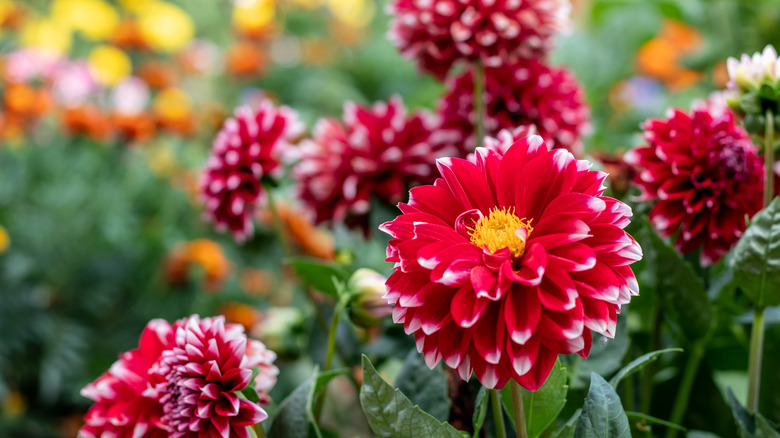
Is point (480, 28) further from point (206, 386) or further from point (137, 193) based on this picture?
point (137, 193)

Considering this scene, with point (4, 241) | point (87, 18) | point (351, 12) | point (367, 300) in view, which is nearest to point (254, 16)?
point (87, 18)

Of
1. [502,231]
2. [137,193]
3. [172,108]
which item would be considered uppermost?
[172,108]

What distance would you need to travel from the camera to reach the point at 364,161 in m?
0.55

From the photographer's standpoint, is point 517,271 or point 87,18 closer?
point 517,271

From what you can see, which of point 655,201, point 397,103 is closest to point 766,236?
point 655,201

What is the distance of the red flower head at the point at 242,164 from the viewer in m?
0.52

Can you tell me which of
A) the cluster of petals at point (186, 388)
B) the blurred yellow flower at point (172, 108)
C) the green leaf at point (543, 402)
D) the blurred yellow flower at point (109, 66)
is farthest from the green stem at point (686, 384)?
the blurred yellow flower at point (109, 66)

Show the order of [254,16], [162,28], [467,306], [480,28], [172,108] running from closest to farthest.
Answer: [467,306]
[480,28]
[172,108]
[162,28]
[254,16]

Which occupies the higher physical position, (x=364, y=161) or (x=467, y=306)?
(x=364, y=161)

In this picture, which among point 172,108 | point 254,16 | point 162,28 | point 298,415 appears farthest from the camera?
point 254,16

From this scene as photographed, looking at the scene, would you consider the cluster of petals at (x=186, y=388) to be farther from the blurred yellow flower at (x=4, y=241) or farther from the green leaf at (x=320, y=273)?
the blurred yellow flower at (x=4, y=241)

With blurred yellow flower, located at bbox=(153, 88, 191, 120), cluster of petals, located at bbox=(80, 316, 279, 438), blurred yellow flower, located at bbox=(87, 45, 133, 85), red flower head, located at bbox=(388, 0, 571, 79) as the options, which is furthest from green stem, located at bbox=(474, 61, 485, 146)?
blurred yellow flower, located at bbox=(87, 45, 133, 85)

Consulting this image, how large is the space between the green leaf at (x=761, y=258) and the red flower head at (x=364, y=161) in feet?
0.78

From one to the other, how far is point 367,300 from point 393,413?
121mm
